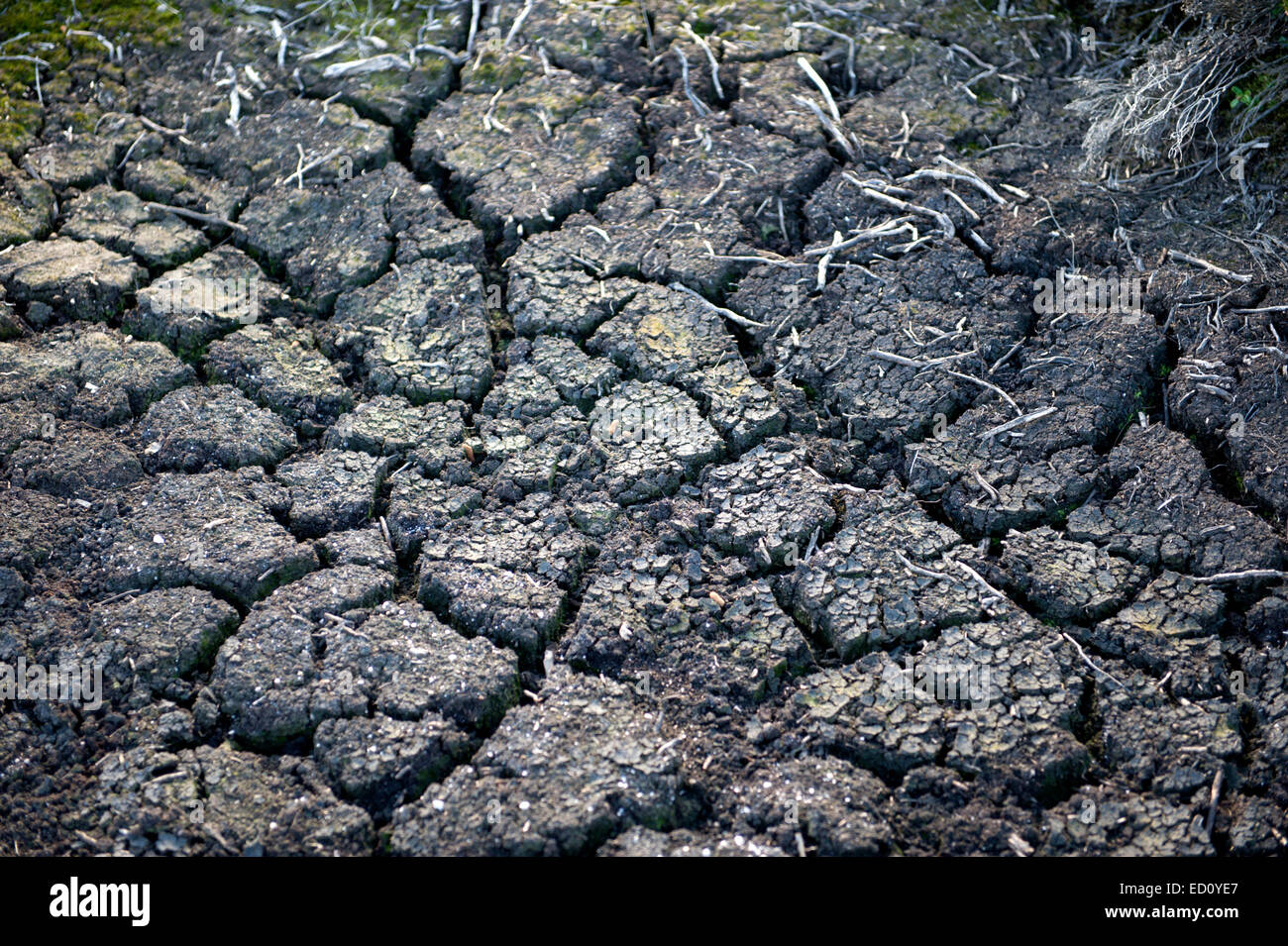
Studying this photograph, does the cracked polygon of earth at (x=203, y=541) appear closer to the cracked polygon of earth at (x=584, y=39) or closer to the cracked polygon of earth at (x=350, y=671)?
the cracked polygon of earth at (x=350, y=671)

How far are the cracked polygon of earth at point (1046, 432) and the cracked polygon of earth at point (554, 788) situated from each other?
1110 millimetres

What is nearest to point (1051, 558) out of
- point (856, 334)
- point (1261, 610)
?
point (1261, 610)

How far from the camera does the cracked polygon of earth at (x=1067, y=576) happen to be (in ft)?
7.98

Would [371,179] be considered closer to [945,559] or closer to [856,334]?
[856,334]

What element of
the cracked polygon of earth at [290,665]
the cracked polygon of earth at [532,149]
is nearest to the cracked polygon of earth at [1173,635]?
the cracked polygon of earth at [290,665]

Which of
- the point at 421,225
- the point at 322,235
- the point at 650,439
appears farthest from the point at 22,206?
the point at 650,439

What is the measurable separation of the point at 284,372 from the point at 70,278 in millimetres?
843

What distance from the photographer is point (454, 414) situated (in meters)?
2.91

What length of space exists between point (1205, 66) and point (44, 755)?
400 centimetres

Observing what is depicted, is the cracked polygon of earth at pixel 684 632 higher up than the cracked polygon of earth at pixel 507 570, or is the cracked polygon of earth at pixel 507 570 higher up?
the cracked polygon of earth at pixel 507 570

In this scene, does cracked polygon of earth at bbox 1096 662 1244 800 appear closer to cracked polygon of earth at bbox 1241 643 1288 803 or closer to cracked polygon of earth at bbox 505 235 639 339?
cracked polygon of earth at bbox 1241 643 1288 803

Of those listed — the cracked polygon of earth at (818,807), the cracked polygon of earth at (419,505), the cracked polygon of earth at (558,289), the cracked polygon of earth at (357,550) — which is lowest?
the cracked polygon of earth at (818,807)

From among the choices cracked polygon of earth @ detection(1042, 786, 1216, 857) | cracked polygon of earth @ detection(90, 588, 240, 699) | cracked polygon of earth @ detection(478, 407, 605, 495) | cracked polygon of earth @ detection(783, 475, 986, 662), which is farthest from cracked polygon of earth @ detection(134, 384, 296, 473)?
cracked polygon of earth @ detection(1042, 786, 1216, 857)

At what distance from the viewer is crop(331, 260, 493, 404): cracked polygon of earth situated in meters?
2.98
